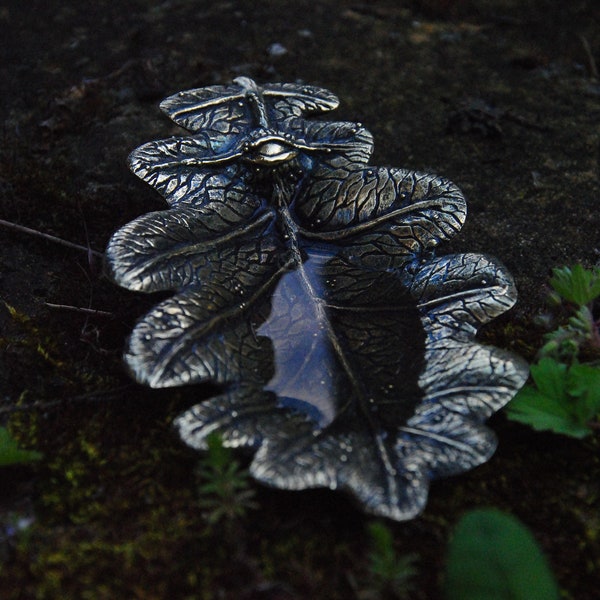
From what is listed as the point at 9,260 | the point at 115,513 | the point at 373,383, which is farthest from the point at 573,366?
the point at 9,260

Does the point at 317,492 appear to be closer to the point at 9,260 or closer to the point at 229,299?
the point at 229,299

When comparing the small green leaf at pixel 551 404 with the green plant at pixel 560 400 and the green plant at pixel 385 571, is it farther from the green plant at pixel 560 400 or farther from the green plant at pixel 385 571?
the green plant at pixel 385 571

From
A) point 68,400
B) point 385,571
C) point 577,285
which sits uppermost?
point 577,285

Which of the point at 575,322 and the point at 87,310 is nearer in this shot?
the point at 575,322

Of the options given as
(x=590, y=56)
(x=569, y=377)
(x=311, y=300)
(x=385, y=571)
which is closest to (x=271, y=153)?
(x=311, y=300)

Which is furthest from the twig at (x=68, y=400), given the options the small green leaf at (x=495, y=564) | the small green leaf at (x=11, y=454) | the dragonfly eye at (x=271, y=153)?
the small green leaf at (x=495, y=564)

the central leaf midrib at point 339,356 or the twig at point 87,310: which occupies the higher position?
the central leaf midrib at point 339,356

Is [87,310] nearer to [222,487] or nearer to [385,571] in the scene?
[222,487]
